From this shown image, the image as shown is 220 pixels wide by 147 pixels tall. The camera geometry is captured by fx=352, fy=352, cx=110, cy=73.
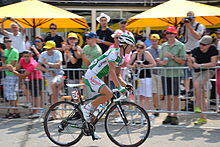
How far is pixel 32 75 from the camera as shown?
26.6 feet

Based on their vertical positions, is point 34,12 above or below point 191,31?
above

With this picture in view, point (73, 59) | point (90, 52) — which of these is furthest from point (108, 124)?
point (73, 59)

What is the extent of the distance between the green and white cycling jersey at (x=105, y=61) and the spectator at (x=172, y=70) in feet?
6.71

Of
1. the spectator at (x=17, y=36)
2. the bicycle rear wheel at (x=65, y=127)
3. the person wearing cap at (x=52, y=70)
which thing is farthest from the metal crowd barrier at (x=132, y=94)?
the bicycle rear wheel at (x=65, y=127)

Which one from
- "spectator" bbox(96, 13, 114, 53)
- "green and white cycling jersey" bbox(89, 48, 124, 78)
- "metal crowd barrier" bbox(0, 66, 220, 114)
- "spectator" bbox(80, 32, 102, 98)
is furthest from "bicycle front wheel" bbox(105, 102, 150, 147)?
"spectator" bbox(96, 13, 114, 53)

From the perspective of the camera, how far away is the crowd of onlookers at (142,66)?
23.6 ft

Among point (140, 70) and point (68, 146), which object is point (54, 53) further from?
point (68, 146)

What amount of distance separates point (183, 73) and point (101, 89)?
8.04 ft

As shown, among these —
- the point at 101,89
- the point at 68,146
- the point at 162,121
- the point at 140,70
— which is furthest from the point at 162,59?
the point at 68,146

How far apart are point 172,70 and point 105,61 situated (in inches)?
85.6

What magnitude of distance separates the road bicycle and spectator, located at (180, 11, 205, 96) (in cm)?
211

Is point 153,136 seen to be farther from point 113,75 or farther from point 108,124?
point 113,75

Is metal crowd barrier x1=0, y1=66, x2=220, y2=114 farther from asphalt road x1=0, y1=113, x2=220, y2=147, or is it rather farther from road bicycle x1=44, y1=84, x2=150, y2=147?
road bicycle x1=44, y1=84, x2=150, y2=147

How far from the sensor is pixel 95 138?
576 cm
